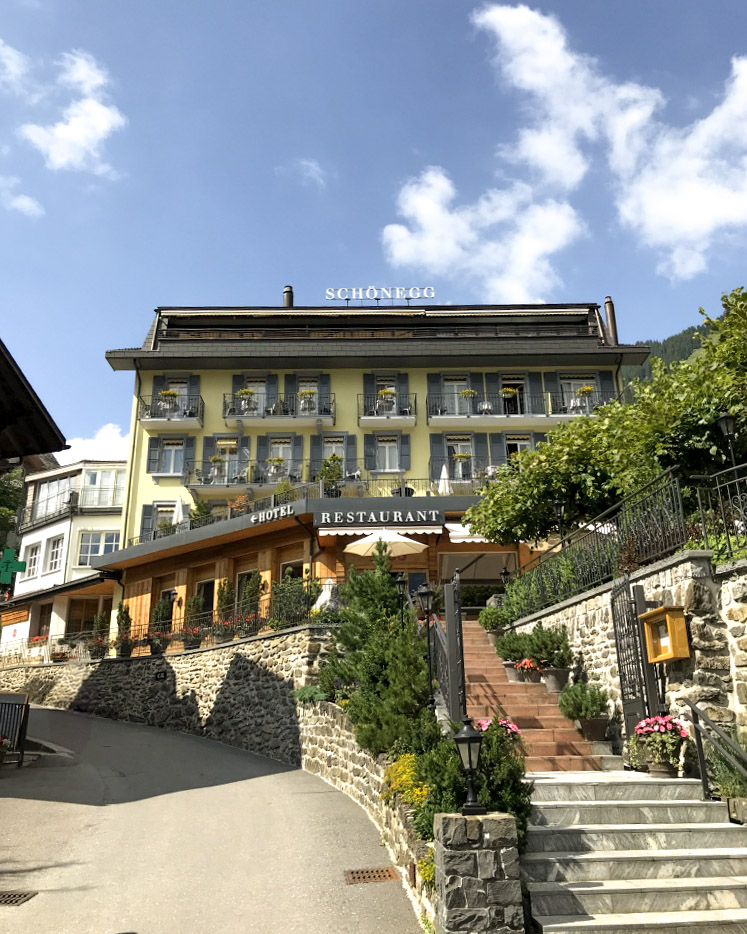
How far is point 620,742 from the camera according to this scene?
10.7 m

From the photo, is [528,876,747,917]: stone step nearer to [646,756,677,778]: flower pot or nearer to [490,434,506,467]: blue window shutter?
[646,756,677,778]: flower pot

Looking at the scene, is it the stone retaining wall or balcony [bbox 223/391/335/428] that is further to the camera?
balcony [bbox 223/391/335/428]

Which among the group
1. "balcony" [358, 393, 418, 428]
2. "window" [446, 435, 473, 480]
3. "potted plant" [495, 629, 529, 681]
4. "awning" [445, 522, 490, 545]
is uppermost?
"balcony" [358, 393, 418, 428]

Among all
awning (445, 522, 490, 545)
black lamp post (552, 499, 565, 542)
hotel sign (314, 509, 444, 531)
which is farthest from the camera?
hotel sign (314, 509, 444, 531)

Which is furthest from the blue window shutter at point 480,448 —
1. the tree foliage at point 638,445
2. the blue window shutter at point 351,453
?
the tree foliage at point 638,445

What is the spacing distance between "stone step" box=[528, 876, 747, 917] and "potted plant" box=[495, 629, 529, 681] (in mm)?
6621

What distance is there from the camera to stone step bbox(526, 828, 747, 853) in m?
7.35

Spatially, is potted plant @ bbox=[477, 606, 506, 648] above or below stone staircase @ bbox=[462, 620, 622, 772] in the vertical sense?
above

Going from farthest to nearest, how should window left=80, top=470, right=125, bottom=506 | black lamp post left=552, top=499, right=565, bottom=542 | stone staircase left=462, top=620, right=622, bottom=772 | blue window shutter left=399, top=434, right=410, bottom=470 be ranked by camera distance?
window left=80, top=470, right=125, bottom=506
blue window shutter left=399, top=434, right=410, bottom=470
black lamp post left=552, top=499, right=565, bottom=542
stone staircase left=462, top=620, right=622, bottom=772

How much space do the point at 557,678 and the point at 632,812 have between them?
4.66m

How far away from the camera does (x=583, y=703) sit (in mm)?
10898

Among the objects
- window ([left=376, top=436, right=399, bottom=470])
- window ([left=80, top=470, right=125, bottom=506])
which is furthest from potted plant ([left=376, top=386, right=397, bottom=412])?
window ([left=80, top=470, right=125, bottom=506])

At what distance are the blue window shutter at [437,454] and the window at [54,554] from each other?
18.8 meters

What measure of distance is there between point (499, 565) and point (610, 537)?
13667mm
